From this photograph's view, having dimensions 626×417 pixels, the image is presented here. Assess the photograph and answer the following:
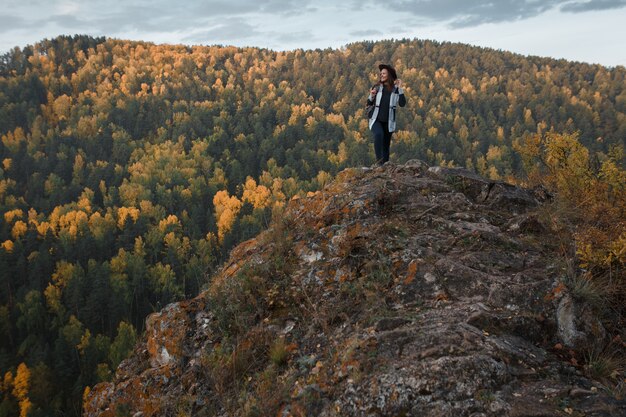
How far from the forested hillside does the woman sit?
5469mm

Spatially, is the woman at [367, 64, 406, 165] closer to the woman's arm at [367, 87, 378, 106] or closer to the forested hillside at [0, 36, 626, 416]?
the woman's arm at [367, 87, 378, 106]

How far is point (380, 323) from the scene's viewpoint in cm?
485

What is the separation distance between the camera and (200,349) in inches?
238

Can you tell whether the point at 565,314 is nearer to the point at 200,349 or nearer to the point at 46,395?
the point at 200,349

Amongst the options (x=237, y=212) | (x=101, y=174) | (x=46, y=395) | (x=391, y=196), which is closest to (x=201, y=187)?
(x=237, y=212)

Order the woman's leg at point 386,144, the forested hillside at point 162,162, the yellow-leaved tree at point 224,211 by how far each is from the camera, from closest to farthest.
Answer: the woman's leg at point 386,144 < the forested hillside at point 162,162 < the yellow-leaved tree at point 224,211

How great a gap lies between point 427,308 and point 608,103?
650 ft

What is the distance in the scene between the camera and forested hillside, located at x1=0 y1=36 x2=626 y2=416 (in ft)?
220

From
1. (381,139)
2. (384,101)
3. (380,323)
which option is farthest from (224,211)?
(380,323)

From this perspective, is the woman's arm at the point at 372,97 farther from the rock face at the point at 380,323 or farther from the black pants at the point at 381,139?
the rock face at the point at 380,323

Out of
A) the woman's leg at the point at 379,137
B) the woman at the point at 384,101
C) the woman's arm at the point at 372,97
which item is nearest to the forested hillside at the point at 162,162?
the woman's leg at the point at 379,137

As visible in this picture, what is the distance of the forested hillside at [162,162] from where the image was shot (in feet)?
220

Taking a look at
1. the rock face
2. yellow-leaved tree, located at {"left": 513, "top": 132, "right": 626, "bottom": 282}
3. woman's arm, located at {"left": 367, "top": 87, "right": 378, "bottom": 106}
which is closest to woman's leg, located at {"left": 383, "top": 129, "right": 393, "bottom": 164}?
woman's arm, located at {"left": 367, "top": 87, "right": 378, "bottom": 106}

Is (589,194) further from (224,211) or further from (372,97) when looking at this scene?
(224,211)
